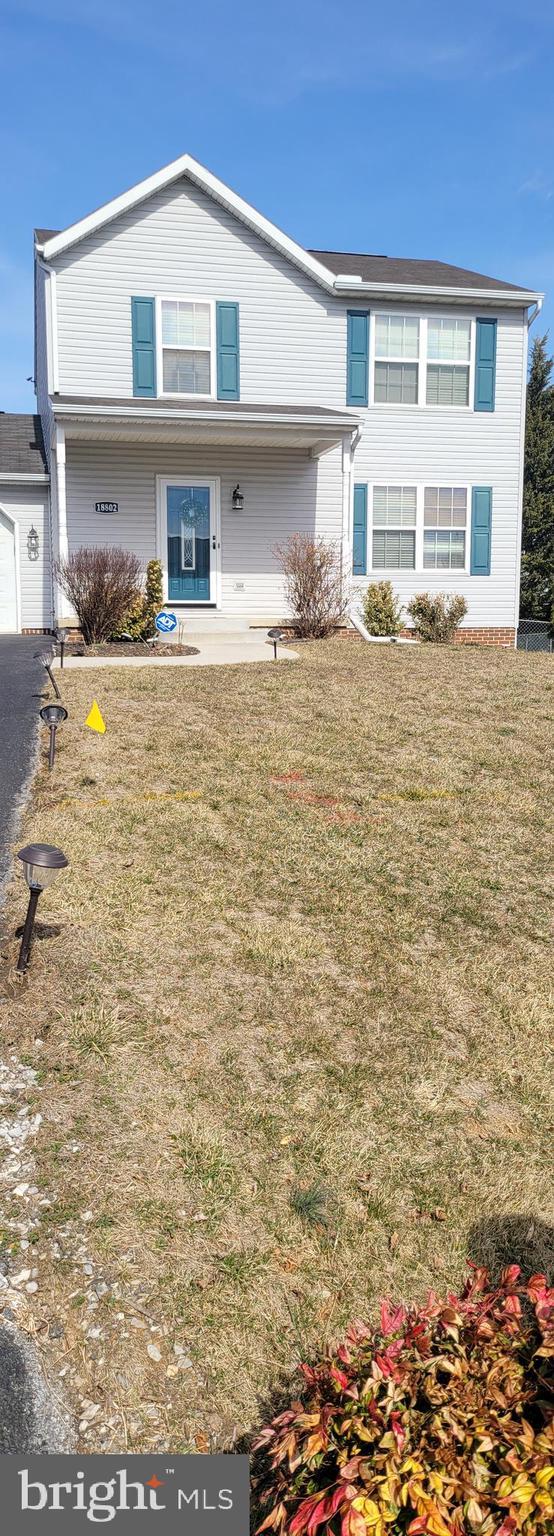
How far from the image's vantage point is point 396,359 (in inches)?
647

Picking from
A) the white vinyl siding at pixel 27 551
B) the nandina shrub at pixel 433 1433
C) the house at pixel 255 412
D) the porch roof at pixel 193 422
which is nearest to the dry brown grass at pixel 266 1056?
the nandina shrub at pixel 433 1433

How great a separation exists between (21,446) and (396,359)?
7260mm

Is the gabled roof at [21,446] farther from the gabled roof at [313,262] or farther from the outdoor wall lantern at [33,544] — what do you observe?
the gabled roof at [313,262]

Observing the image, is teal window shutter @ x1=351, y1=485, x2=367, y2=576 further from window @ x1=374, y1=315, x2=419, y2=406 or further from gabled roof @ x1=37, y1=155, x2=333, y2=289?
gabled roof @ x1=37, y1=155, x2=333, y2=289

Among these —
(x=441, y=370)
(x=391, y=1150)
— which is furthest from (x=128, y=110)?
(x=391, y=1150)

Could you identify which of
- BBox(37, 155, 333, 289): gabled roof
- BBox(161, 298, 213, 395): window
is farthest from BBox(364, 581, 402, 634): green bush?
BBox(37, 155, 333, 289): gabled roof

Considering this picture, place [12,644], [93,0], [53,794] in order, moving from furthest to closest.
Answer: [12,644] < [93,0] < [53,794]

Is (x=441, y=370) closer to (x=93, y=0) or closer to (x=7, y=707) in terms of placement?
(x=93, y=0)

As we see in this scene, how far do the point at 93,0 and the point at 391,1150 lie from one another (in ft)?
33.9

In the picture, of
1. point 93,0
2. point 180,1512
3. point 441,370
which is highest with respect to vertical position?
point 93,0

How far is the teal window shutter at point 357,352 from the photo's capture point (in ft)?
53.0

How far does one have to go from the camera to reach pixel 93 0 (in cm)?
929

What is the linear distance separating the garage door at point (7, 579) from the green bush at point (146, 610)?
424 centimetres

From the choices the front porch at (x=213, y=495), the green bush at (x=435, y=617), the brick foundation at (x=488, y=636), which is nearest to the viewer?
the front porch at (x=213, y=495)
